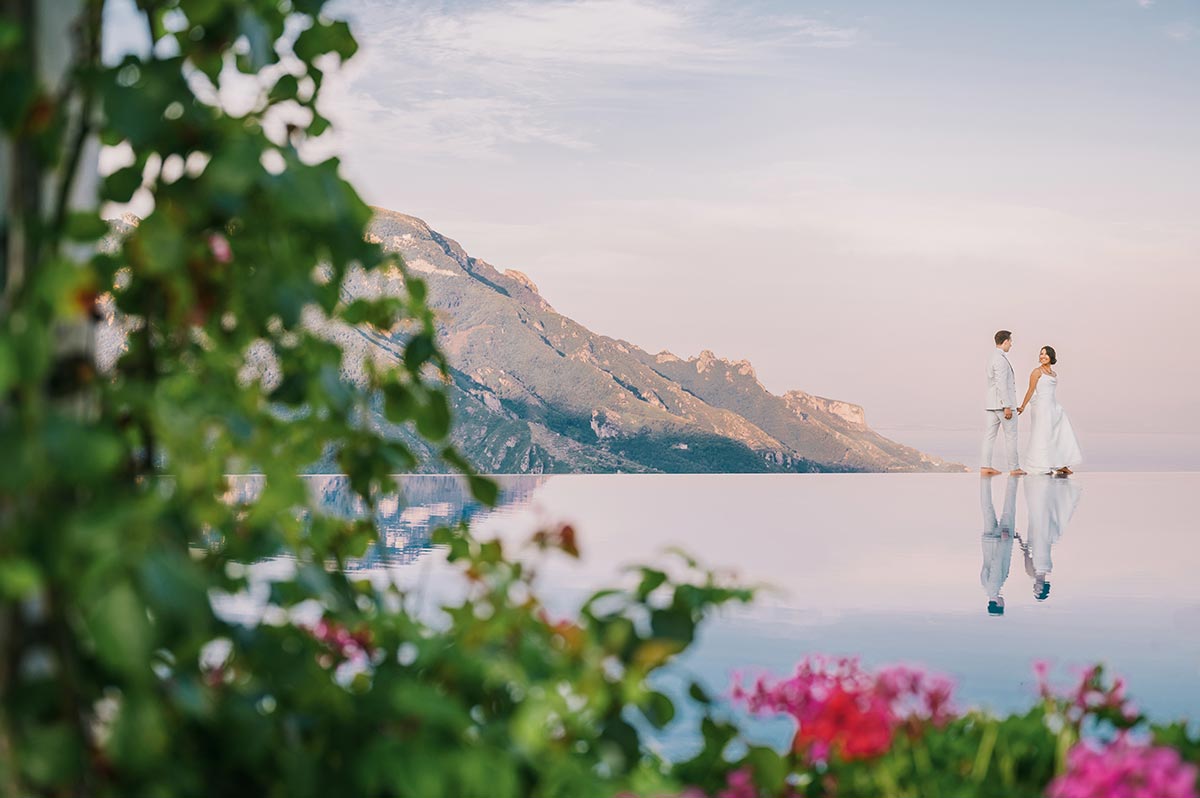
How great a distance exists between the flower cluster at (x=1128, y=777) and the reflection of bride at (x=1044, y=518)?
398 centimetres

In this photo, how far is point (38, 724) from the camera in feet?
3.01

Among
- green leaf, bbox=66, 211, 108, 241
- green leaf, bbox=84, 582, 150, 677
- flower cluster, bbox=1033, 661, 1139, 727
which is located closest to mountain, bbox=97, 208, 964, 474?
flower cluster, bbox=1033, 661, 1139, 727

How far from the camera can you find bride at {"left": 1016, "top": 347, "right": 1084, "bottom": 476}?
12.0 metres

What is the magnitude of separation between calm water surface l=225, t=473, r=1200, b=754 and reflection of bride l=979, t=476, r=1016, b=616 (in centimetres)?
2

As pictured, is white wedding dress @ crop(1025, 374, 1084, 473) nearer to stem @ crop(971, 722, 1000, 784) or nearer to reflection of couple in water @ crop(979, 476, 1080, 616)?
reflection of couple in water @ crop(979, 476, 1080, 616)

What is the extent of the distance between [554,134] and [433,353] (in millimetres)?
14492

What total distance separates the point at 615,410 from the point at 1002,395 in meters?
22.4

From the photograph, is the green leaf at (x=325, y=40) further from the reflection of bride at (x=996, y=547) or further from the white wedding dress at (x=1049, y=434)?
the white wedding dress at (x=1049, y=434)

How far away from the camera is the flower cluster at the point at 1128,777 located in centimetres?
120

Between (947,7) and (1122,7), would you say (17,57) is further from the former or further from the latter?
(1122,7)

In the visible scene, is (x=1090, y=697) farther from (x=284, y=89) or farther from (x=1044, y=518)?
(x=1044, y=518)

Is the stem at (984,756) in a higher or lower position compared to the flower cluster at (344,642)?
lower

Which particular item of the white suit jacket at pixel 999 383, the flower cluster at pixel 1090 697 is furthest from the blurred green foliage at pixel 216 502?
the white suit jacket at pixel 999 383

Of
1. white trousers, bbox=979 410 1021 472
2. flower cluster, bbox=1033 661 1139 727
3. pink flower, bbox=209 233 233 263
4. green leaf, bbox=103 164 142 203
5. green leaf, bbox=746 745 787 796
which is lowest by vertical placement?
white trousers, bbox=979 410 1021 472
